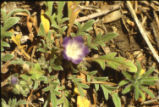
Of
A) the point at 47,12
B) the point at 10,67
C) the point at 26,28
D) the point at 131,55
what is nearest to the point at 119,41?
the point at 131,55

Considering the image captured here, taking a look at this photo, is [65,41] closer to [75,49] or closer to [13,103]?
[75,49]

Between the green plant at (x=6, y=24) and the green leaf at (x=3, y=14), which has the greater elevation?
the green leaf at (x=3, y=14)

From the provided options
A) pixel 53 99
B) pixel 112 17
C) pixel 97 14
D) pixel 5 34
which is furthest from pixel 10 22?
pixel 112 17

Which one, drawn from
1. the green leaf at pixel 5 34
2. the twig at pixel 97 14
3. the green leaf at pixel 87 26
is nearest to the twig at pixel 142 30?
the twig at pixel 97 14

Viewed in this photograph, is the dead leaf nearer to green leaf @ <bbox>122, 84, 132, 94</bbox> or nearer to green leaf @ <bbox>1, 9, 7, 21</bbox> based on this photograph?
green leaf @ <bbox>122, 84, 132, 94</bbox>

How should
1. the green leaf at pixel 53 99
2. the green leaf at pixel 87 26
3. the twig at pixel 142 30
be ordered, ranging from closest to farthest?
A: the green leaf at pixel 53 99, the green leaf at pixel 87 26, the twig at pixel 142 30

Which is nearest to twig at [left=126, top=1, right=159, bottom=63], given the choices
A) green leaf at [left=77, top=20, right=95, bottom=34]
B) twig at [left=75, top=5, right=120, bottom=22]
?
twig at [left=75, top=5, right=120, bottom=22]

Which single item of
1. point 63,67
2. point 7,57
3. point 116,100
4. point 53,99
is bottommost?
point 116,100

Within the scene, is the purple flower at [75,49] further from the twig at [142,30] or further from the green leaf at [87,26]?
the twig at [142,30]
